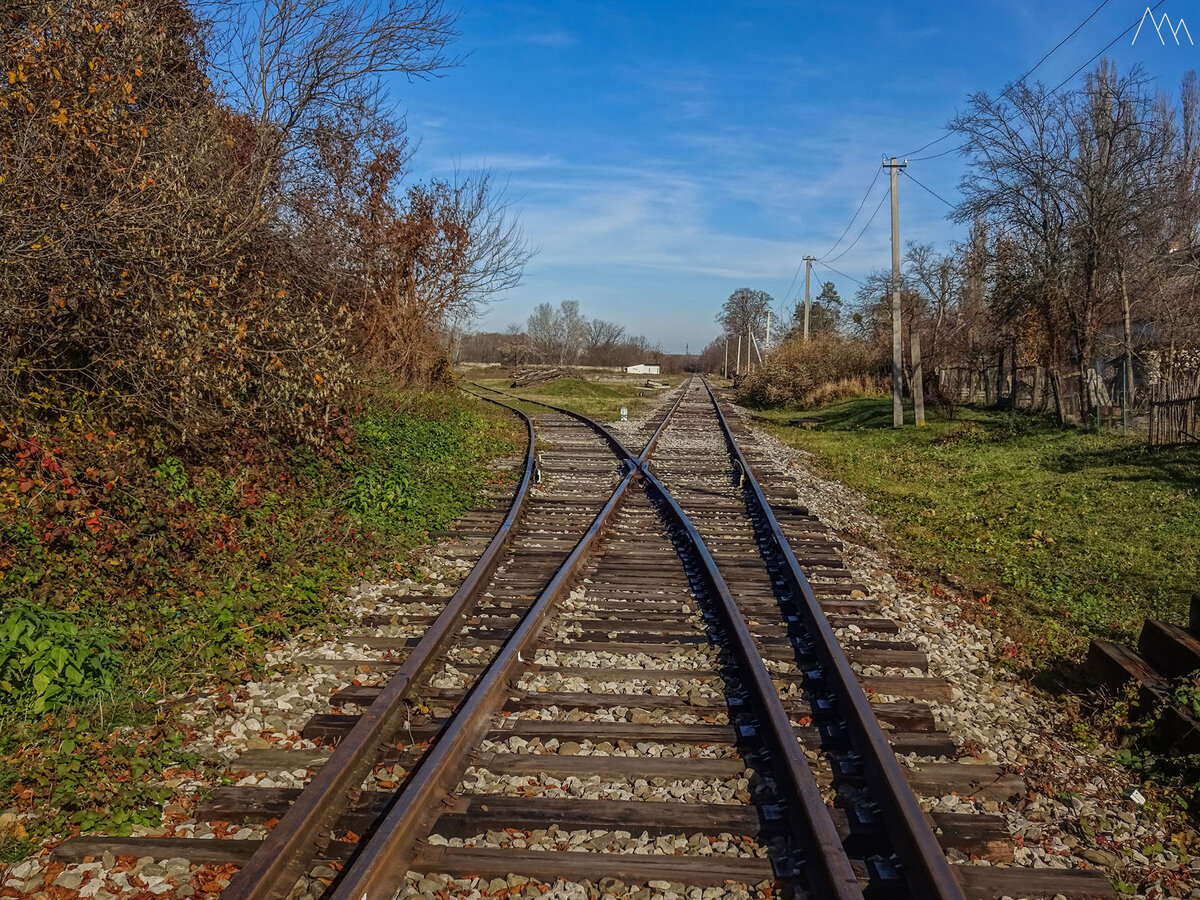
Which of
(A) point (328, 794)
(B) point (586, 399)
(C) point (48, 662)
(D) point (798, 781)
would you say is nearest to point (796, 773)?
(D) point (798, 781)

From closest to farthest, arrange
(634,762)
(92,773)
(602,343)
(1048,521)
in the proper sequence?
(92,773) < (634,762) < (1048,521) < (602,343)

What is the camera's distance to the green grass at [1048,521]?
24.0ft

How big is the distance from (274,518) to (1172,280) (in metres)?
23.4

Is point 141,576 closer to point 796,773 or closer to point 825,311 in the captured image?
point 796,773

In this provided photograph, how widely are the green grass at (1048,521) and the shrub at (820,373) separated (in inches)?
556

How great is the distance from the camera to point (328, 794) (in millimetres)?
3527

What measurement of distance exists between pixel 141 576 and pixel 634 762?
411 centimetres

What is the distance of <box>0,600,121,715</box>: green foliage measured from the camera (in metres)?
4.51

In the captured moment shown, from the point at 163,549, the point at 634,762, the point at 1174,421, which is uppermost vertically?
the point at 1174,421

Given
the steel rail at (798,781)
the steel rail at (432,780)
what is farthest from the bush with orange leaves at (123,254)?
the steel rail at (798,781)

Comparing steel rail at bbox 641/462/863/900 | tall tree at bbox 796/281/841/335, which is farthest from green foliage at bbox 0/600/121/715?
tall tree at bbox 796/281/841/335

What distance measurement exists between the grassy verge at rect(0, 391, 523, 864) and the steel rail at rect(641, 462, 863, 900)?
274cm

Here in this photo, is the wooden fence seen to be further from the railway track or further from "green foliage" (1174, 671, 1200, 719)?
"green foliage" (1174, 671, 1200, 719)

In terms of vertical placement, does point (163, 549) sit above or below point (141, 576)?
above
